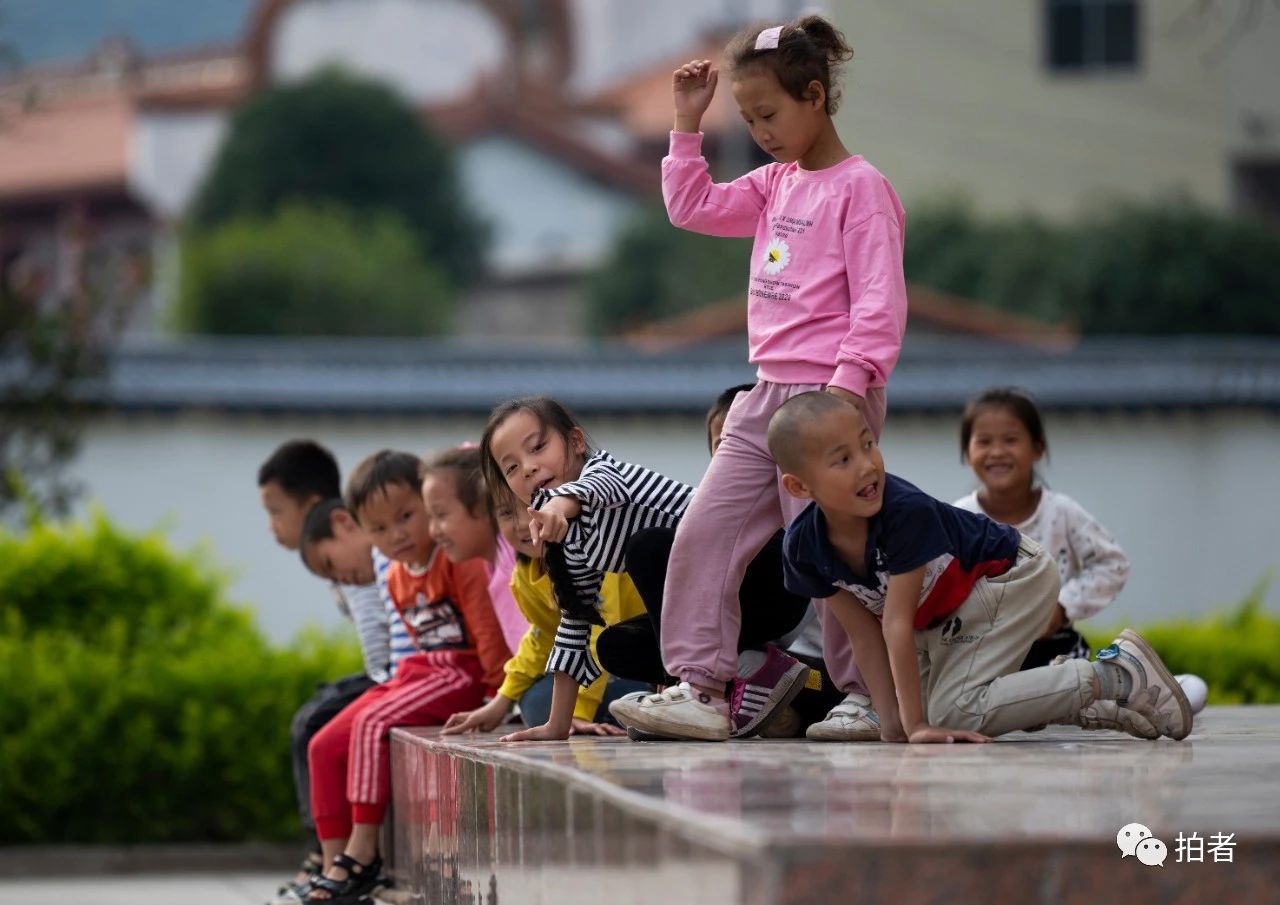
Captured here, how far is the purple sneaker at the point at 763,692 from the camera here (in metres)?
4.00

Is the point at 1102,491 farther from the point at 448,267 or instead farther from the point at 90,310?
the point at 448,267

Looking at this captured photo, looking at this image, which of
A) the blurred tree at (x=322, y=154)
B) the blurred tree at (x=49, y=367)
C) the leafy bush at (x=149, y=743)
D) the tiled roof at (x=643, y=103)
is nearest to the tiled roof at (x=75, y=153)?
the blurred tree at (x=322, y=154)

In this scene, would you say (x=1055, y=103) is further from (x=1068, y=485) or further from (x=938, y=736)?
(x=938, y=736)

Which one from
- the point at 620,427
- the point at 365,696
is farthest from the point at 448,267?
the point at 365,696

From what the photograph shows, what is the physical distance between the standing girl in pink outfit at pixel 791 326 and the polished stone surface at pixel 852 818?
0.29 m

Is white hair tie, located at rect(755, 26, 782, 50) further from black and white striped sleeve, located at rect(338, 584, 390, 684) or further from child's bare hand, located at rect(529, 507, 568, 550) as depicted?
black and white striped sleeve, located at rect(338, 584, 390, 684)

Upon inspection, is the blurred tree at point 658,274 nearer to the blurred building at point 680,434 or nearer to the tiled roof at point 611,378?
the tiled roof at point 611,378

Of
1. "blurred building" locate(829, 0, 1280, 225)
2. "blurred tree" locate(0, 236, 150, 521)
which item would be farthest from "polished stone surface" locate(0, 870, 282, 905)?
"blurred building" locate(829, 0, 1280, 225)

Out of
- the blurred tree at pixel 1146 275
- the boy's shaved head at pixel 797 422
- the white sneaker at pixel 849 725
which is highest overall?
the blurred tree at pixel 1146 275

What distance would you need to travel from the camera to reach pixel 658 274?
33156 mm

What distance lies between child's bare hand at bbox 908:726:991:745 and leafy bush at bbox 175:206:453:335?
2758 centimetres

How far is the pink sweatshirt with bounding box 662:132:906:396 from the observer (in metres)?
3.88

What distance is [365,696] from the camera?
5.05 metres

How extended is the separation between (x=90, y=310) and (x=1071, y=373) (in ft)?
20.2
